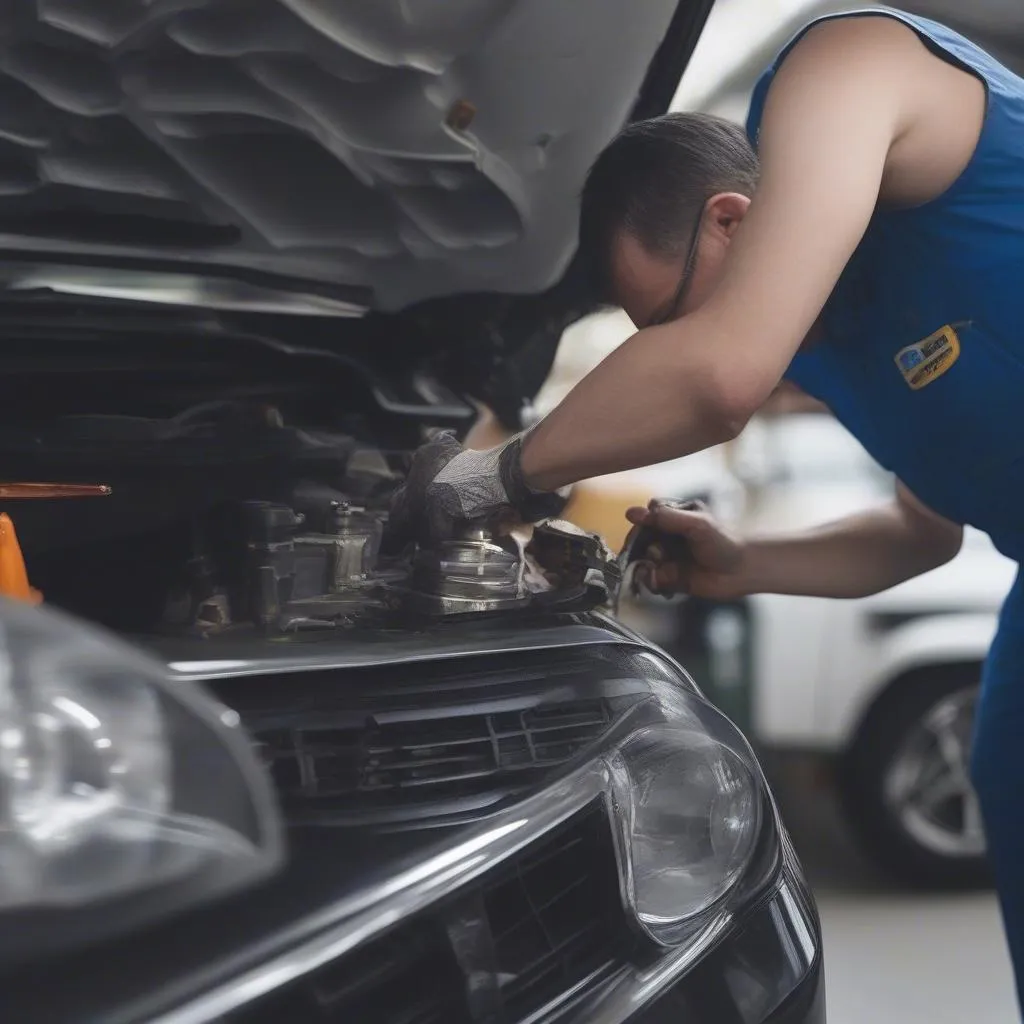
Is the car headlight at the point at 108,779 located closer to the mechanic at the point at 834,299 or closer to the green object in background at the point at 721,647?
the mechanic at the point at 834,299

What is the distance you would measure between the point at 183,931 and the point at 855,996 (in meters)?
2.01

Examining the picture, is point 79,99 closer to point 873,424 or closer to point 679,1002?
point 873,424

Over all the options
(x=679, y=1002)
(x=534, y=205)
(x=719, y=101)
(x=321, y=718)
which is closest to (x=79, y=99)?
(x=534, y=205)

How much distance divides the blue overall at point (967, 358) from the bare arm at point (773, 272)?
3.8 inches

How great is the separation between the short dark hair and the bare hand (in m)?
0.30

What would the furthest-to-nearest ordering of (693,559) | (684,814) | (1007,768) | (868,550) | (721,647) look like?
(721,647) → (868,550) → (693,559) → (1007,768) → (684,814)

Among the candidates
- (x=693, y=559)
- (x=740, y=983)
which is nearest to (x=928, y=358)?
(x=693, y=559)

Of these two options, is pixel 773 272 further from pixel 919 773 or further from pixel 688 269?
pixel 919 773

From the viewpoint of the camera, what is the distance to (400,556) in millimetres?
1230

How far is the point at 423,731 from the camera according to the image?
0.89m

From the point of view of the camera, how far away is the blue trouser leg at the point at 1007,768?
4.54ft

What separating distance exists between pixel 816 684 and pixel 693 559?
1431mm

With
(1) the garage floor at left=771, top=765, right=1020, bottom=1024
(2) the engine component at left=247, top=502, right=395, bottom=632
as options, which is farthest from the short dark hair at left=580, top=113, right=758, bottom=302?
(1) the garage floor at left=771, top=765, right=1020, bottom=1024

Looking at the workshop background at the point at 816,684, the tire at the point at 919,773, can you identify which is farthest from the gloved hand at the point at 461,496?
the tire at the point at 919,773
